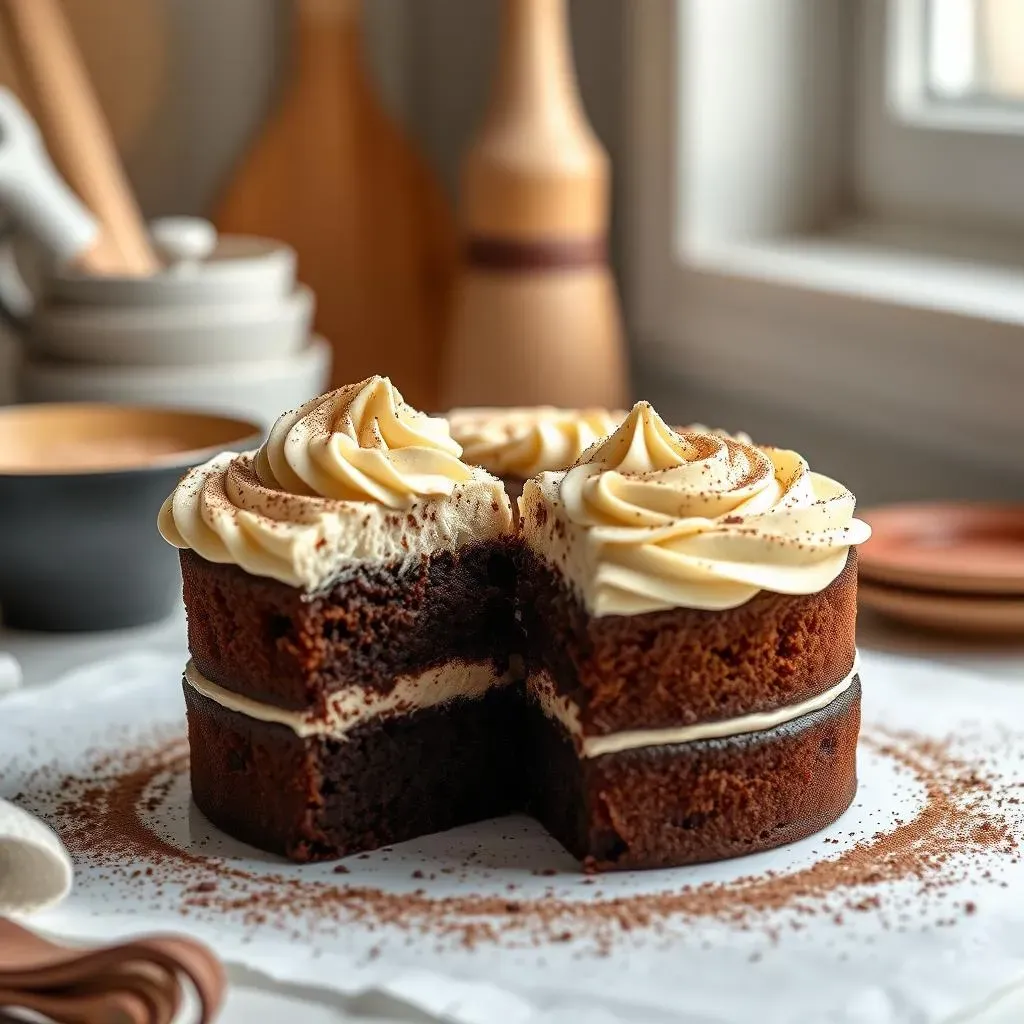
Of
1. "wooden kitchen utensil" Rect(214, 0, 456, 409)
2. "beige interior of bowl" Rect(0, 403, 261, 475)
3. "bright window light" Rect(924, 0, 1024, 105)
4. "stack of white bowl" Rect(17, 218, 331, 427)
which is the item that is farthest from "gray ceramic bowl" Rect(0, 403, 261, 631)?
"bright window light" Rect(924, 0, 1024, 105)

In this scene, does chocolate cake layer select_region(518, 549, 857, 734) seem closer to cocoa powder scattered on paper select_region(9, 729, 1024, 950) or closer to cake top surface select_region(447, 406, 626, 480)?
cocoa powder scattered on paper select_region(9, 729, 1024, 950)

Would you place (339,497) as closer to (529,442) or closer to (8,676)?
(529,442)

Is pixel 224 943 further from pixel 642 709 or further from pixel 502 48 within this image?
pixel 502 48

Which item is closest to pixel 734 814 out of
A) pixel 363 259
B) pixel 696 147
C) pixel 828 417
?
pixel 828 417

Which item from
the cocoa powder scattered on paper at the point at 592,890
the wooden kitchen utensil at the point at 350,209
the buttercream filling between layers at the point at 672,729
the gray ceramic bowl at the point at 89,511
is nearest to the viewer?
the cocoa powder scattered on paper at the point at 592,890

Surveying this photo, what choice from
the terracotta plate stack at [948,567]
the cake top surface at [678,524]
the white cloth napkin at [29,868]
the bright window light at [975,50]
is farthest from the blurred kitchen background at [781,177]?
the white cloth napkin at [29,868]

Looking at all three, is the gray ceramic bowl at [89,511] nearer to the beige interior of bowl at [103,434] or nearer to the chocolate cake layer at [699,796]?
the beige interior of bowl at [103,434]

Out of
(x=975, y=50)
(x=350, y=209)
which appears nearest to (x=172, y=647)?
(x=350, y=209)
